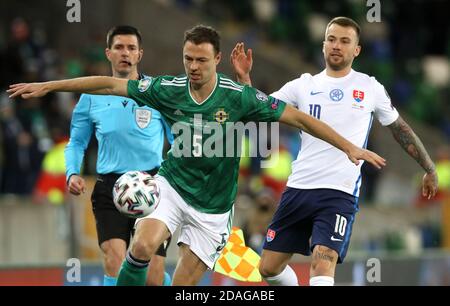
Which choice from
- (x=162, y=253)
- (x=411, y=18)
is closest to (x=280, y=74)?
(x=411, y=18)

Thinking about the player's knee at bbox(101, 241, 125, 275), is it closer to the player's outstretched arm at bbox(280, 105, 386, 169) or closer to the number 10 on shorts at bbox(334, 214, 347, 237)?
the number 10 on shorts at bbox(334, 214, 347, 237)

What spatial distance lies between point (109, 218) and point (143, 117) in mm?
960

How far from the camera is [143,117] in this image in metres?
10.1

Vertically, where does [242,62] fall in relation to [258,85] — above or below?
below

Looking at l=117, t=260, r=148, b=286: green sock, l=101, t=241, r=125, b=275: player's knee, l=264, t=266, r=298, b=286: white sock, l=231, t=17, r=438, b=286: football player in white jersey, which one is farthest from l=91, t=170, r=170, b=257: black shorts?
l=231, t=17, r=438, b=286: football player in white jersey

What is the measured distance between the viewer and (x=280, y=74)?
925 inches

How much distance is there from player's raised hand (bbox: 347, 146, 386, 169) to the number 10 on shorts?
0.94 m

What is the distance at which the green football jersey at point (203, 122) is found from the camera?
8852 mm

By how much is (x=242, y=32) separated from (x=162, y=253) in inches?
571

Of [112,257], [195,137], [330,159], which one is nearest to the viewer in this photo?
[195,137]

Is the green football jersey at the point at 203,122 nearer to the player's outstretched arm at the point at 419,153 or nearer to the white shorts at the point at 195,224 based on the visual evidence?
the white shorts at the point at 195,224

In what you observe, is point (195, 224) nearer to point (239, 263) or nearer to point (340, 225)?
point (340, 225)

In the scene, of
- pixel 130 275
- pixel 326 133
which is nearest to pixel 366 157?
pixel 326 133

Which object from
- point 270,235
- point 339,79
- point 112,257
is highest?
point 339,79
